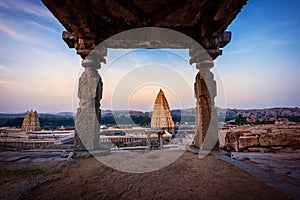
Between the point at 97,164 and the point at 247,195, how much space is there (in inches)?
99.5

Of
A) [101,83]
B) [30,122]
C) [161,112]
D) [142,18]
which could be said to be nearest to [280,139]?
[142,18]

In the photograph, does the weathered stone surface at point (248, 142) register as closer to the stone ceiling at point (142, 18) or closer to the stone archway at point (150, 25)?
the stone archway at point (150, 25)

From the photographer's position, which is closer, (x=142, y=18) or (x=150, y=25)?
(x=142, y=18)

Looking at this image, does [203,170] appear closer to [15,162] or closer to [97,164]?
[97,164]

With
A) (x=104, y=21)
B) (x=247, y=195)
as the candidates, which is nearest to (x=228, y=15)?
(x=104, y=21)

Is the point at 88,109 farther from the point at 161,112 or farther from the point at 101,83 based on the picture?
the point at 161,112

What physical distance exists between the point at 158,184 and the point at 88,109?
2393 mm

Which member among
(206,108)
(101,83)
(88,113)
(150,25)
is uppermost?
(150,25)

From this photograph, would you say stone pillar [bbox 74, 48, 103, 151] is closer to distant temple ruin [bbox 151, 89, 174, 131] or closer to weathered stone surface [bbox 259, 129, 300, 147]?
weathered stone surface [bbox 259, 129, 300, 147]

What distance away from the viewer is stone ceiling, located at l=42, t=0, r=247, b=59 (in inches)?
106

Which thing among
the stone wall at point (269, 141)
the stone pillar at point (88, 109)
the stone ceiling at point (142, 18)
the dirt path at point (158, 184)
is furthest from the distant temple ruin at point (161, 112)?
the dirt path at point (158, 184)

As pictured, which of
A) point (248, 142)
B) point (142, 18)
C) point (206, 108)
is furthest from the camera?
point (248, 142)

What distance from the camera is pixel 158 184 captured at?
219cm

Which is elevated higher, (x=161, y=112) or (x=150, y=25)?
(x=150, y=25)
